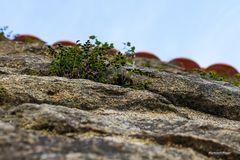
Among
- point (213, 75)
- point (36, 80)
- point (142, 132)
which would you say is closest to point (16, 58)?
point (36, 80)

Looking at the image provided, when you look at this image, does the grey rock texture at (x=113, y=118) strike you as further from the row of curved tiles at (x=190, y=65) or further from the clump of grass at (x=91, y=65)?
the row of curved tiles at (x=190, y=65)

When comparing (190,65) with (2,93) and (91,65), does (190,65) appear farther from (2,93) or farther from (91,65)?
(2,93)

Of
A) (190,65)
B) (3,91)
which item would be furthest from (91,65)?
(190,65)

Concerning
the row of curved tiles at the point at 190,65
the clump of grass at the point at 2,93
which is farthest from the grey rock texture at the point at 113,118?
the row of curved tiles at the point at 190,65

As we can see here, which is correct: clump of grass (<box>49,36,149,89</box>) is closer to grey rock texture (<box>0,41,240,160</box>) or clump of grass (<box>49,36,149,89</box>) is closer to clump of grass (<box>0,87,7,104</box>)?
grey rock texture (<box>0,41,240,160</box>)

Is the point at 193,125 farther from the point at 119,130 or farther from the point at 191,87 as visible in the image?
the point at 191,87

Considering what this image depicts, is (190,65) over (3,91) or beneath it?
over
